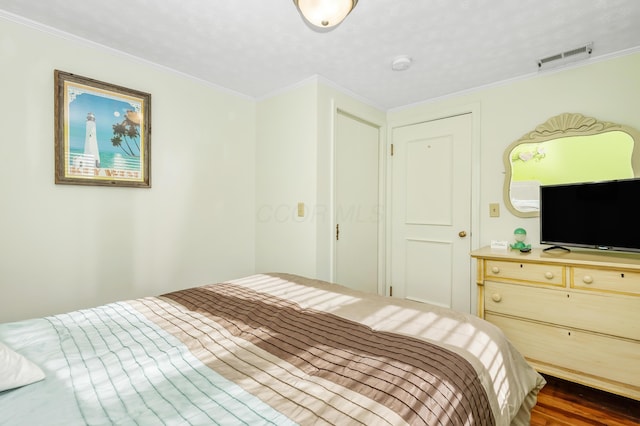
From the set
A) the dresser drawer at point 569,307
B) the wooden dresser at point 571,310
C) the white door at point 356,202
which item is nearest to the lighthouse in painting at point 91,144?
the white door at point 356,202

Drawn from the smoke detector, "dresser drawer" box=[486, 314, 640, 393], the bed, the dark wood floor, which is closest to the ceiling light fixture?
the smoke detector

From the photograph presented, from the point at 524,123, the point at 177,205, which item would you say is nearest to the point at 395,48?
the point at 524,123

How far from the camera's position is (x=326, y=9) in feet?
4.37

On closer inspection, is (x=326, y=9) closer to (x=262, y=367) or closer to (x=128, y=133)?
(x=262, y=367)

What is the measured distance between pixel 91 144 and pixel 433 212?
3004 millimetres

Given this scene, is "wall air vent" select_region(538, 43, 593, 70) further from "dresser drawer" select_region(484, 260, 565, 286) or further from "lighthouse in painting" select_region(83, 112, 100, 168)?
"lighthouse in painting" select_region(83, 112, 100, 168)

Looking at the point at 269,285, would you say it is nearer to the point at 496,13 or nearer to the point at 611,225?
the point at 496,13

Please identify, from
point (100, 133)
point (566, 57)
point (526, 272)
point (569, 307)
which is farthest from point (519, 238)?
point (100, 133)

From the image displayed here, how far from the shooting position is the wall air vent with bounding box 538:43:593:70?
6.74ft

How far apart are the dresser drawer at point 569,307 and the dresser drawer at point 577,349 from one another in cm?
5

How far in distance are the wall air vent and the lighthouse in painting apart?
11.0 feet

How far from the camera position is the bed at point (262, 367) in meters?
0.70

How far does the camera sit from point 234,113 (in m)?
2.92

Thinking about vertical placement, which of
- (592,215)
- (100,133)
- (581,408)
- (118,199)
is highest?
(100,133)
